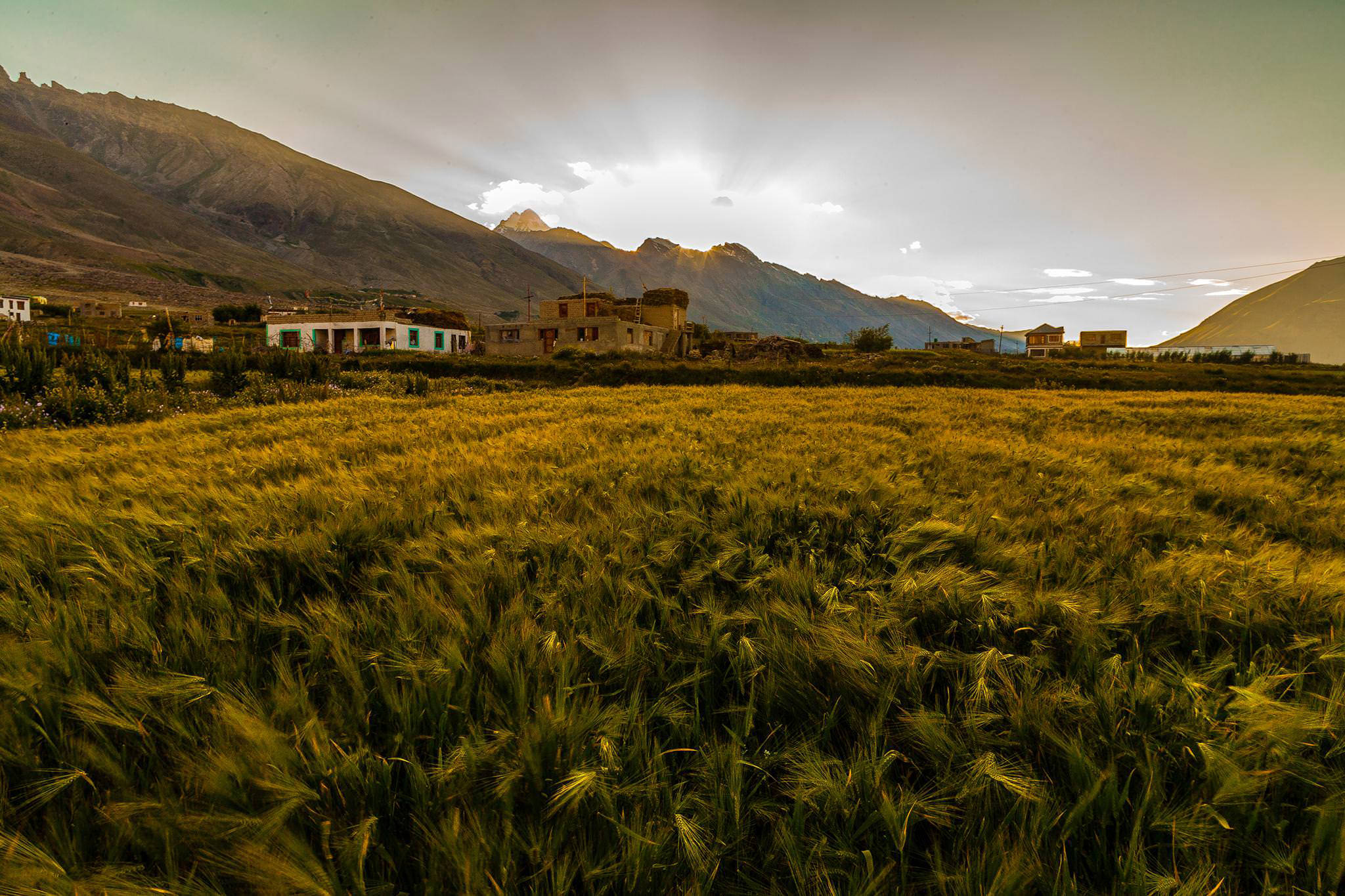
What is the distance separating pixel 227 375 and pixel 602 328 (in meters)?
39.1

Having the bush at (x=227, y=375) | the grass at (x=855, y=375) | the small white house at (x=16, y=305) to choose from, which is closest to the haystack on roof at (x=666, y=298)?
the grass at (x=855, y=375)

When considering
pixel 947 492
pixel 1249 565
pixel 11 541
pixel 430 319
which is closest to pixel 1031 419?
pixel 947 492

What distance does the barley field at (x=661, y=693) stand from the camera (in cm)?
91

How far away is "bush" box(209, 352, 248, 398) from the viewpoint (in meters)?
10.5

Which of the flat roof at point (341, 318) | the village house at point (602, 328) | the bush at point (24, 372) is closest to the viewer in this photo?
the bush at point (24, 372)

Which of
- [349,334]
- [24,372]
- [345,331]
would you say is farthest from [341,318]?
[24,372]

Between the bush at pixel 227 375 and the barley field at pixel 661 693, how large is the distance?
9.63 meters

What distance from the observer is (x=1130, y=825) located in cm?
96

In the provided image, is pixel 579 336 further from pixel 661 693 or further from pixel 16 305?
pixel 16 305

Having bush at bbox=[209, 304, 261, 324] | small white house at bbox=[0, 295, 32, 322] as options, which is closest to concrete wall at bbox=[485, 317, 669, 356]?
bush at bbox=[209, 304, 261, 324]

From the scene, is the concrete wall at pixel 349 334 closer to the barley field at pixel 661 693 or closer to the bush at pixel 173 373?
the bush at pixel 173 373

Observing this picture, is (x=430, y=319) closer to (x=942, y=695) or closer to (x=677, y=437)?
(x=677, y=437)

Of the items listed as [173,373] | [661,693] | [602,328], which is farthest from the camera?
[602,328]

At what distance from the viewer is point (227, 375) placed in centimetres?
1080
